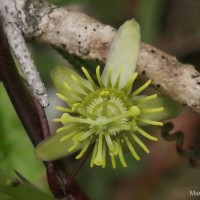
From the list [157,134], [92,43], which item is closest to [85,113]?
[92,43]

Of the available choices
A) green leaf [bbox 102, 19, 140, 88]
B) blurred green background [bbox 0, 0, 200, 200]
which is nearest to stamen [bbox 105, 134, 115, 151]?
green leaf [bbox 102, 19, 140, 88]

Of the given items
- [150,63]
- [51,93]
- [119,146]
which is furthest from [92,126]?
[51,93]

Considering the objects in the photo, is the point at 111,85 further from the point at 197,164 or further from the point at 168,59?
the point at 197,164

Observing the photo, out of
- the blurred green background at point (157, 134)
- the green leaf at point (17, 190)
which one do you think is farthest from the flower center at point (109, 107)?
the blurred green background at point (157, 134)

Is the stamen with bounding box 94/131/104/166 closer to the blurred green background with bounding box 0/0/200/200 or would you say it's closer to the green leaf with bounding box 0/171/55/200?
the green leaf with bounding box 0/171/55/200

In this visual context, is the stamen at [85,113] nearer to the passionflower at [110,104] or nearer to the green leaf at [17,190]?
the passionflower at [110,104]

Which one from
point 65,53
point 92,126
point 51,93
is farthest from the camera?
point 51,93

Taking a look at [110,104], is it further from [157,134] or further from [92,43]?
[157,134]
